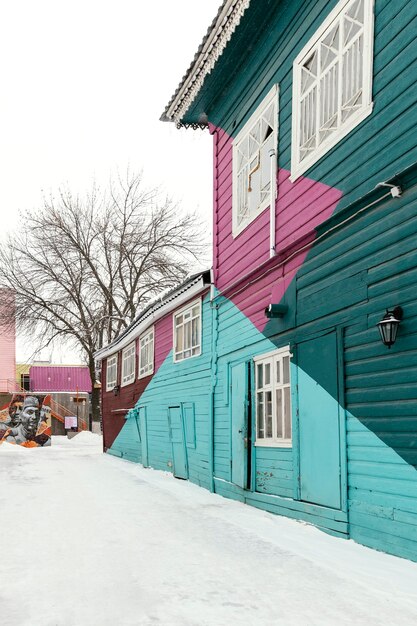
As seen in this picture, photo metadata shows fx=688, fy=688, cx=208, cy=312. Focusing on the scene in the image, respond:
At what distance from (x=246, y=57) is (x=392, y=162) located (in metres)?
4.90

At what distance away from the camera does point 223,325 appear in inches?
470

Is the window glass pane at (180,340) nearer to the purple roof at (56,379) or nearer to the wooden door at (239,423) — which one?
the wooden door at (239,423)

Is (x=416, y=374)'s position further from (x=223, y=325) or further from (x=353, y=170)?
(x=223, y=325)

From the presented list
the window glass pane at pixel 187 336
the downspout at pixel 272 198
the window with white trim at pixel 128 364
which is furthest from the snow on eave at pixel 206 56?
the window with white trim at pixel 128 364

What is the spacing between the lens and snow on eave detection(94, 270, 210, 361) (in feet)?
41.9

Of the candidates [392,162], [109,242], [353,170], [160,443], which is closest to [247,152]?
[353,170]

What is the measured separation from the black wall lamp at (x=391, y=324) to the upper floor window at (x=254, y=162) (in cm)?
373

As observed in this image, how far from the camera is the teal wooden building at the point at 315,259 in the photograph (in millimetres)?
6336

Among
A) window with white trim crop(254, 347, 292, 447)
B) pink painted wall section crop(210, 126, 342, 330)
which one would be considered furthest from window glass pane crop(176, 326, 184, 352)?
window with white trim crop(254, 347, 292, 447)

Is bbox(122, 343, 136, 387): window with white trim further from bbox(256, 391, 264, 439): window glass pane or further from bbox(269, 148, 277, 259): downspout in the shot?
bbox(269, 148, 277, 259): downspout

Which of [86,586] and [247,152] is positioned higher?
[247,152]

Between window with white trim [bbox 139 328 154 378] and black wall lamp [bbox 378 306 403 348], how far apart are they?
40.3 ft

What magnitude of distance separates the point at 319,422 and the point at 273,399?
1768 millimetres

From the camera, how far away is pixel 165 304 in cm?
1573
